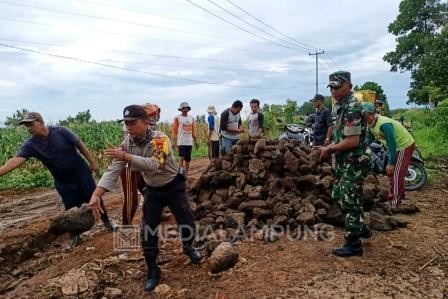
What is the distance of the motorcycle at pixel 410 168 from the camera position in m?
7.86

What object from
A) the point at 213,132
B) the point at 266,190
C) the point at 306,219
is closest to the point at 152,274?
the point at 306,219

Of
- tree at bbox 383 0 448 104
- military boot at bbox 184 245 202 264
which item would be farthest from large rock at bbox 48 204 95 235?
tree at bbox 383 0 448 104

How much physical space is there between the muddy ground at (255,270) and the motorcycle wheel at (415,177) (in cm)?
237

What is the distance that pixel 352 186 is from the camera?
4141mm

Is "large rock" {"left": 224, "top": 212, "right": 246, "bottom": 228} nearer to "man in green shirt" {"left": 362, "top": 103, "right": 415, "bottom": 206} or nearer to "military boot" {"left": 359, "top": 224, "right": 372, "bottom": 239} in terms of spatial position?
"military boot" {"left": 359, "top": 224, "right": 372, "bottom": 239}

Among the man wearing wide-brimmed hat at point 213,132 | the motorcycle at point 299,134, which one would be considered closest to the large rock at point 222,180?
the man wearing wide-brimmed hat at point 213,132

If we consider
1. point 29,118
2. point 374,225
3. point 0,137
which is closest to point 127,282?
point 29,118

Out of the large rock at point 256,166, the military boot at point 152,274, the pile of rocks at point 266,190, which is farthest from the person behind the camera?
the large rock at point 256,166

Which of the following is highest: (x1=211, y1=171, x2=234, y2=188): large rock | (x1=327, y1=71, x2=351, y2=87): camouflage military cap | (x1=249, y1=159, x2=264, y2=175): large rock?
(x1=327, y1=71, x2=351, y2=87): camouflage military cap

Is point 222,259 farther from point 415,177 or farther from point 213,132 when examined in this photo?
Result: point 213,132

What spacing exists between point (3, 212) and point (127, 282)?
17.0 ft

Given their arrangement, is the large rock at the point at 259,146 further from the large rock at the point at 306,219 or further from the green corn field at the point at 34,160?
the green corn field at the point at 34,160

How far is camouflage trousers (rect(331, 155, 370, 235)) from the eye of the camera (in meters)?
4.13

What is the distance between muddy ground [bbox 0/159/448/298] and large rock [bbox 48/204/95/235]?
21cm
